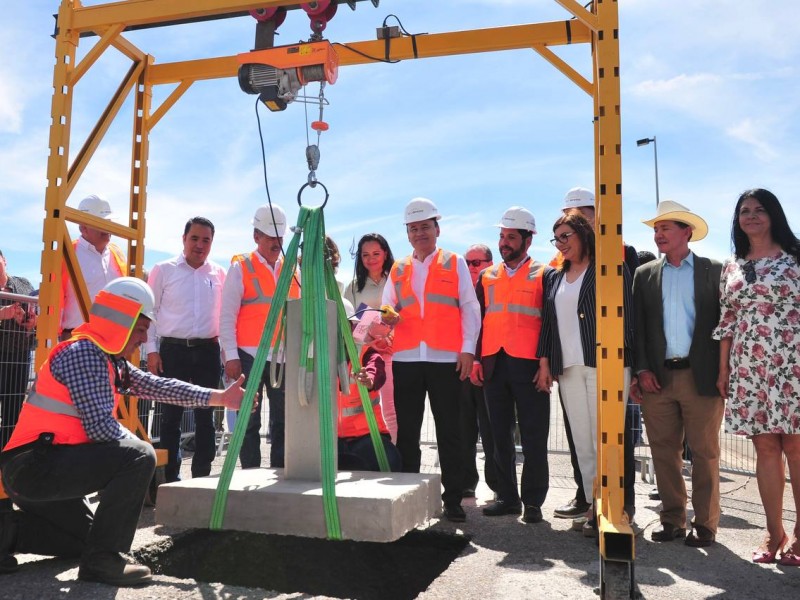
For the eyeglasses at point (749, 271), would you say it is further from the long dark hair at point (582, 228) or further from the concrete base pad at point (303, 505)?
the concrete base pad at point (303, 505)

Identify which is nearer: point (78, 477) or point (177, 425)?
point (78, 477)

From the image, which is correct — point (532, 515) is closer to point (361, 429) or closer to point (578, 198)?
point (361, 429)

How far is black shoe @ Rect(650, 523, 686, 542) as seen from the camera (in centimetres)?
433

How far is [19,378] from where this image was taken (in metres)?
5.70

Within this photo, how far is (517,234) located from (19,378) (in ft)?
14.1

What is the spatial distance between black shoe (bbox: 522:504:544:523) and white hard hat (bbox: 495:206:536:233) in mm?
2063

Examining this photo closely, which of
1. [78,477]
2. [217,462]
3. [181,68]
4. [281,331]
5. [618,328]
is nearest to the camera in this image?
[78,477]

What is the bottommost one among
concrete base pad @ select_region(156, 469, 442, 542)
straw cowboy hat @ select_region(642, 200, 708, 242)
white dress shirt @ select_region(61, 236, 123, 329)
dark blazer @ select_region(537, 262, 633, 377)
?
concrete base pad @ select_region(156, 469, 442, 542)

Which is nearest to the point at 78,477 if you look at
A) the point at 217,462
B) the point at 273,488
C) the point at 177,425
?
the point at 273,488

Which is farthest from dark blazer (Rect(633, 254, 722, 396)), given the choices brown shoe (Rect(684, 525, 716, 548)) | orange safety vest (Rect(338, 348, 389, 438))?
orange safety vest (Rect(338, 348, 389, 438))

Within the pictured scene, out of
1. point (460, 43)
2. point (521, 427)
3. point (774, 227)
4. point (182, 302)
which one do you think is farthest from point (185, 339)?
point (774, 227)

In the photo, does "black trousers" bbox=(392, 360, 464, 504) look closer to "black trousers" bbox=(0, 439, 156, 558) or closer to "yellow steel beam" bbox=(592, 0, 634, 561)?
"yellow steel beam" bbox=(592, 0, 634, 561)

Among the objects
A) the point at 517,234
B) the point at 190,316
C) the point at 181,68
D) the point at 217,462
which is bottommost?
the point at 217,462

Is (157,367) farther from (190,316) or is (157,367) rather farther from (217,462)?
(217,462)
